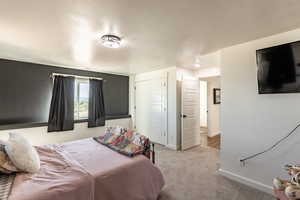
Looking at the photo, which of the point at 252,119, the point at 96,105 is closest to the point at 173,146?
the point at 252,119

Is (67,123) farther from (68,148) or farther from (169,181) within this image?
(169,181)

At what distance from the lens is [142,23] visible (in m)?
1.74

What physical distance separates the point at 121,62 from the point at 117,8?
2079mm

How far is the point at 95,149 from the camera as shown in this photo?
Result: 2217 millimetres

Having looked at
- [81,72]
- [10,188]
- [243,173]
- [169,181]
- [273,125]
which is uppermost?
[81,72]

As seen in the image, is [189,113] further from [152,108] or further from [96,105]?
[96,105]

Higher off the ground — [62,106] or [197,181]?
[62,106]

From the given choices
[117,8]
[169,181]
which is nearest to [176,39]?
[117,8]

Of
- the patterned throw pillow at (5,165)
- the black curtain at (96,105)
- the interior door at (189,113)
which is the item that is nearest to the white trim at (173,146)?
the interior door at (189,113)

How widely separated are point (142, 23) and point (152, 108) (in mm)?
2995

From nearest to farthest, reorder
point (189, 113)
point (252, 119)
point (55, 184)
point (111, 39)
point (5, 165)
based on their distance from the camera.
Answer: point (55, 184) → point (5, 165) → point (111, 39) → point (252, 119) → point (189, 113)

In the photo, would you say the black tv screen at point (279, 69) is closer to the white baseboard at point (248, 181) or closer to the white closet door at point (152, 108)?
the white baseboard at point (248, 181)

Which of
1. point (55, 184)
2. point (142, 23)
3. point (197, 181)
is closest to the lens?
point (55, 184)

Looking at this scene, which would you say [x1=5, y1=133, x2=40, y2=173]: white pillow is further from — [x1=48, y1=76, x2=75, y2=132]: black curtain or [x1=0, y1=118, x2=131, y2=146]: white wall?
[x1=48, y1=76, x2=75, y2=132]: black curtain
